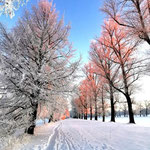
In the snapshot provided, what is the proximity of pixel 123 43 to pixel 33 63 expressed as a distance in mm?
9545

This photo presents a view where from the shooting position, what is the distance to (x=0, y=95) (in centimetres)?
477

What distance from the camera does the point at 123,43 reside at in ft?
38.1

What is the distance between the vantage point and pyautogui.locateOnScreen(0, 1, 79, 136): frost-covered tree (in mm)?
5113

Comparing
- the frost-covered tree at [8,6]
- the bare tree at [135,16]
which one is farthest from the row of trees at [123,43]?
the frost-covered tree at [8,6]

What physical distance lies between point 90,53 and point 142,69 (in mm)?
5891

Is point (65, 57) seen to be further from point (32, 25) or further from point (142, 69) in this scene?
point (142, 69)

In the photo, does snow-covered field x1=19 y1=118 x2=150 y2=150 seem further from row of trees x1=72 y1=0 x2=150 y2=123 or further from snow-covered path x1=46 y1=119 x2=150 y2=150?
row of trees x1=72 y1=0 x2=150 y2=123

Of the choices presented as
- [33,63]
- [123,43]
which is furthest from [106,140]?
[123,43]

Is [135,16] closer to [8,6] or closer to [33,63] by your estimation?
[33,63]

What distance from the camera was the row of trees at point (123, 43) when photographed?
745 centimetres

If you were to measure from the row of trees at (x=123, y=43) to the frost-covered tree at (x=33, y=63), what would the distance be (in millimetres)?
2321

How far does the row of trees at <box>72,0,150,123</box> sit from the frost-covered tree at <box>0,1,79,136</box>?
7.62 ft

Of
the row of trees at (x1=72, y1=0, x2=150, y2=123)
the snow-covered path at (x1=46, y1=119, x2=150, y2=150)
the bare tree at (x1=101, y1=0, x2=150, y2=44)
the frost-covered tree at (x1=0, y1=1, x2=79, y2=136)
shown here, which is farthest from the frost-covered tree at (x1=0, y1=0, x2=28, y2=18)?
the bare tree at (x1=101, y1=0, x2=150, y2=44)

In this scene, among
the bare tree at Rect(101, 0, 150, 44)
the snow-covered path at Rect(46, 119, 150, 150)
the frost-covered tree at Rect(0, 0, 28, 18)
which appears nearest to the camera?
the frost-covered tree at Rect(0, 0, 28, 18)
